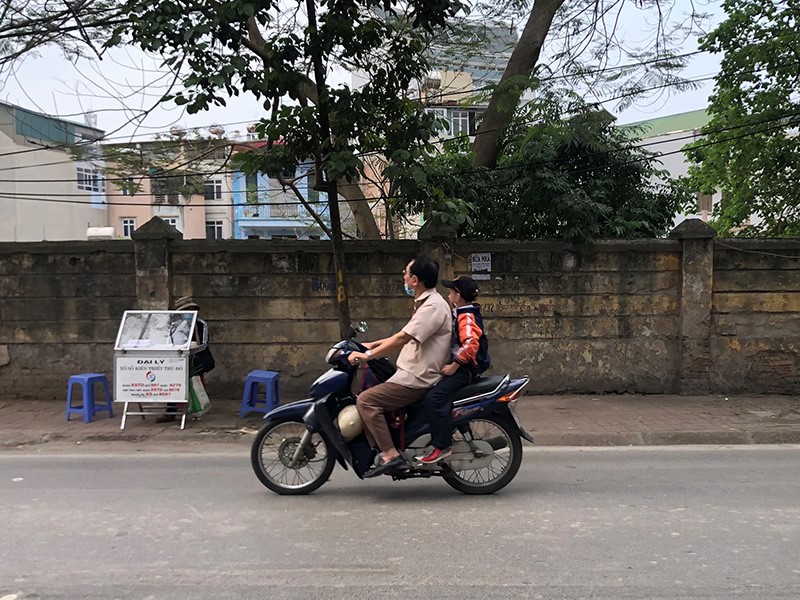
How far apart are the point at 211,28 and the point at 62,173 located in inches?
1067

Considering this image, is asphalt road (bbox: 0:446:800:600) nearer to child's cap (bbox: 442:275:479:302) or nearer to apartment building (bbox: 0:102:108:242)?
child's cap (bbox: 442:275:479:302)

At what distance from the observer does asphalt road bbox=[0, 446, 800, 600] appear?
11.5ft

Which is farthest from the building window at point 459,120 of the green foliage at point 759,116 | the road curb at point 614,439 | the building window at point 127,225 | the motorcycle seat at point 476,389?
the building window at point 127,225

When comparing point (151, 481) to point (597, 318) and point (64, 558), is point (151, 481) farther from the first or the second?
point (597, 318)

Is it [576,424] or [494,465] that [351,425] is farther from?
[576,424]

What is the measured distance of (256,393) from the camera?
8148 mm

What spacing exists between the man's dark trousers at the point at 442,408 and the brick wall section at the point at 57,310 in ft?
19.0

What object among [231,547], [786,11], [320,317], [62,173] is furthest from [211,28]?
[62,173]

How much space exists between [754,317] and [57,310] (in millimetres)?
9646

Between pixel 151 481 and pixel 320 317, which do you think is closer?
pixel 151 481

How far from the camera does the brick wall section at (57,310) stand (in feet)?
29.4

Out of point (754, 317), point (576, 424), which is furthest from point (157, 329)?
point (754, 317)

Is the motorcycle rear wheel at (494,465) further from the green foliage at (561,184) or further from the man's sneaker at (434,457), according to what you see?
the green foliage at (561,184)

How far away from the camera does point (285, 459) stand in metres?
5.10
